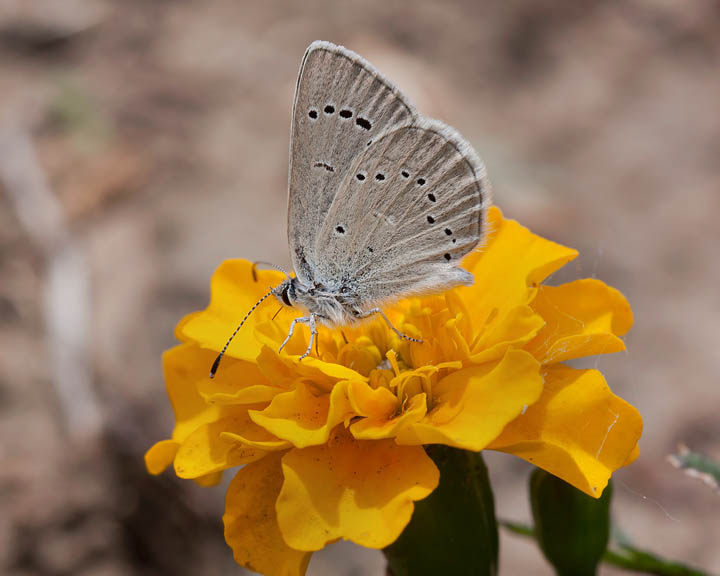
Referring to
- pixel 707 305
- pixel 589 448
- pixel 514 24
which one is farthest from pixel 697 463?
pixel 514 24

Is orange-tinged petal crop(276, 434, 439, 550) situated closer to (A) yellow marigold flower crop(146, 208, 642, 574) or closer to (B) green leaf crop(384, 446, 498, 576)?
(A) yellow marigold flower crop(146, 208, 642, 574)

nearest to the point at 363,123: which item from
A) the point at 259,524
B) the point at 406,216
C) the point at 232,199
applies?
the point at 406,216

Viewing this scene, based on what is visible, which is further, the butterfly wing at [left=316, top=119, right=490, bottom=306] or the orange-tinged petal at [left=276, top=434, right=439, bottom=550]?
the butterfly wing at [left=316, top=119, right=490, bottom=306]

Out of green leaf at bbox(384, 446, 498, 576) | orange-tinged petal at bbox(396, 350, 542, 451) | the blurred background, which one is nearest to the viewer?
orange-tinged petal at bbox(396, 350, 542, 451)

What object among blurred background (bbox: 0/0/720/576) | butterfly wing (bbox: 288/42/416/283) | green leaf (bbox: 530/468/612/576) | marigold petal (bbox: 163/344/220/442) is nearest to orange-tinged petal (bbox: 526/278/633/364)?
green leaf (bbox: 530/468/612/576)

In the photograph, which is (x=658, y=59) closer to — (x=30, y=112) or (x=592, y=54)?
(x=592, y=54)

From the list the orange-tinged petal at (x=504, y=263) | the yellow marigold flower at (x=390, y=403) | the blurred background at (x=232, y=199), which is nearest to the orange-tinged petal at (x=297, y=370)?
the yellow marigold flower at (x=390, y=403)
